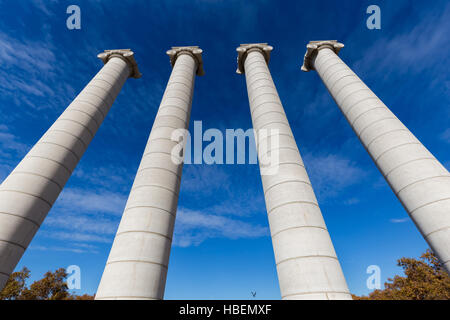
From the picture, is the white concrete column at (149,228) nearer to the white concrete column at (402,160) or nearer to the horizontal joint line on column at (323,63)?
the white concrete column at (402,160)

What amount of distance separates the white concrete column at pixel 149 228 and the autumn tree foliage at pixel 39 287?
8999cm

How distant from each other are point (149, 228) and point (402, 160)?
918 inches

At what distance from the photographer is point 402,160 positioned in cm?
2194

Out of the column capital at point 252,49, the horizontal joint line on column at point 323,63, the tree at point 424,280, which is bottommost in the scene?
the tree at point 424,280

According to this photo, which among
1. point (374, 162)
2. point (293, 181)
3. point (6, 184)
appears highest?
point (374, 162)

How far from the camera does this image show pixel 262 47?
42.5 metres

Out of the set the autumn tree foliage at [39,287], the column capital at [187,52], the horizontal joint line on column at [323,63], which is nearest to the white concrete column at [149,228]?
the column capital at [187,52]

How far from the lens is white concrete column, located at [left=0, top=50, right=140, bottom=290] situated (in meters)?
19.3

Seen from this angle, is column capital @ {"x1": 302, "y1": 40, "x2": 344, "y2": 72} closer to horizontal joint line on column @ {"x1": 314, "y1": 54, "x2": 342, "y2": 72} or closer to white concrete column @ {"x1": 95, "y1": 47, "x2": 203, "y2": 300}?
horizontal joint line on column @ {"x1": 314, "y1": 54, "x2": 342, "y2": 72}

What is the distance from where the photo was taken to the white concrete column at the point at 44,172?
63.5ft

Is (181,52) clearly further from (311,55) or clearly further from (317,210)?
(317,210)

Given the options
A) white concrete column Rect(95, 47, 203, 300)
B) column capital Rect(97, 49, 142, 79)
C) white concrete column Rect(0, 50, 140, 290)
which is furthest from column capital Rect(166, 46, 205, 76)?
white concrete column Rect(95, 47, 203, 300)
